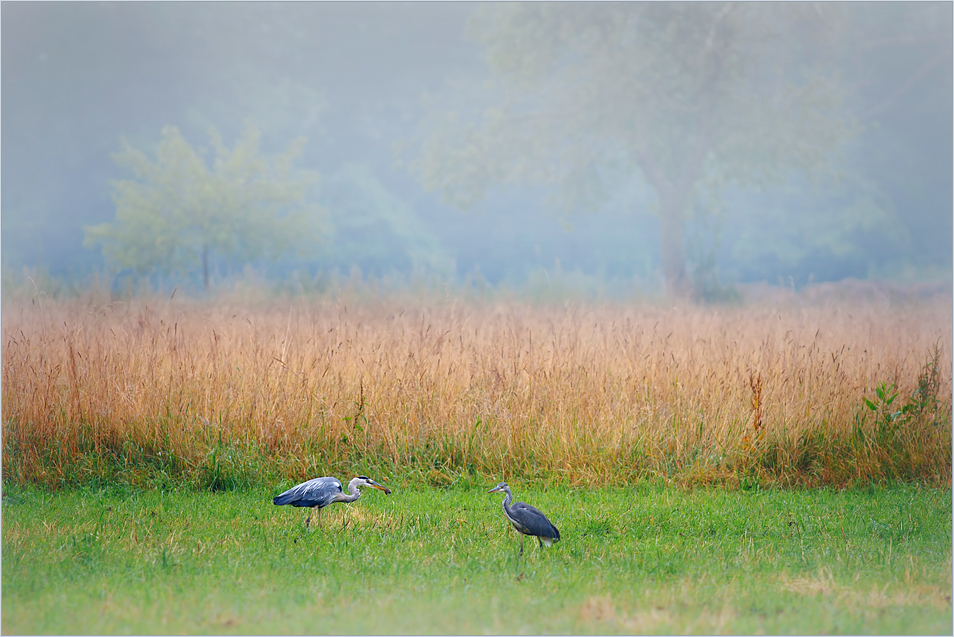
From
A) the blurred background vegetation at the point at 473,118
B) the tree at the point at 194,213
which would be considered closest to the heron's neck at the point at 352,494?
the blurred background vegetation at the point at 473,118

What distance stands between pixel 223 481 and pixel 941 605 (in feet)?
14.2

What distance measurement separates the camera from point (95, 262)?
17.8 m

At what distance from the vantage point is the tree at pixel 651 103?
15742mm

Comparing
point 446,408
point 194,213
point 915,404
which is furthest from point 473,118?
point 915,404

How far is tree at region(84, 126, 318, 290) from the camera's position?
1598 cm

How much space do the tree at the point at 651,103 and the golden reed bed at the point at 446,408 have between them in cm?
1074

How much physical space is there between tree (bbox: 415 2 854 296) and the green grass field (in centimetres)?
1263

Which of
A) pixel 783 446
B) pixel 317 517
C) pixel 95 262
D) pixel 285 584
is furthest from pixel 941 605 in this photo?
pixel 95 262

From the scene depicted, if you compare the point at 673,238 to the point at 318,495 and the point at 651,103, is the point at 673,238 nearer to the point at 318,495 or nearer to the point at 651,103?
the point at 651,103

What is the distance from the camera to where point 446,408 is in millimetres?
5824

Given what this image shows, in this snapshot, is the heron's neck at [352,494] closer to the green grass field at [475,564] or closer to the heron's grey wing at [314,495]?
the heron's grey wing at [314,495]

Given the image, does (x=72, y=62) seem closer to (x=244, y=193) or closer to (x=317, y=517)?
(x=244, y=193)

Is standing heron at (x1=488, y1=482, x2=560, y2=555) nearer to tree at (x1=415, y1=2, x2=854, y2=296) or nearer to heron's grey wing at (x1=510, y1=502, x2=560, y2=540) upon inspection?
heron's grey wing at (x1=510, y1=502, x2=560, y2=540)

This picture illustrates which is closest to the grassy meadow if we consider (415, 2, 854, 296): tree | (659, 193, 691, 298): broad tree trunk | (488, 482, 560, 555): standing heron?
(488, 482, 560, 555): standing heron
